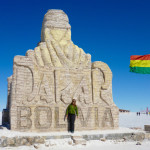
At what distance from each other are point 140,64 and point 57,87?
5374 mm

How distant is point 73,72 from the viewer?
11.6 m

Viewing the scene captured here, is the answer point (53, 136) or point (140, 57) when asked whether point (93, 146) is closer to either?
point (53, 136)

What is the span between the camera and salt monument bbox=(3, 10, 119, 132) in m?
10.4

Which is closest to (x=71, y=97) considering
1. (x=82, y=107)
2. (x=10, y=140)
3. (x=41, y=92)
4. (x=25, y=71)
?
(x=82, y=107)

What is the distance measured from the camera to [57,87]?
36.2 ft

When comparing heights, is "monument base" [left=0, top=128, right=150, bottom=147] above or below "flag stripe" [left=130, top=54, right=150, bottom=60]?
below

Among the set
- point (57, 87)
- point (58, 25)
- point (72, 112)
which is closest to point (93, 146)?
point (72, 112)

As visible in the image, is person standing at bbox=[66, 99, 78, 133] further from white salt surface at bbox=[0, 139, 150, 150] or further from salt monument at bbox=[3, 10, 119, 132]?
white salt surface at bbox=[0, 139, 150, 150]

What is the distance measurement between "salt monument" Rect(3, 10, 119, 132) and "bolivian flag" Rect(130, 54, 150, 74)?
2.16 metres

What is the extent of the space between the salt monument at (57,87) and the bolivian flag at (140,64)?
2158 millimetres

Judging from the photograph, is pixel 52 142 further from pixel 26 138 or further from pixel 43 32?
pixel 43 32

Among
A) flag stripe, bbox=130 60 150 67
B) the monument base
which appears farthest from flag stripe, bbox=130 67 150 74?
the monument base

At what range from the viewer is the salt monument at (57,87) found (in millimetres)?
10438

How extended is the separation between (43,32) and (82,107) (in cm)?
463
